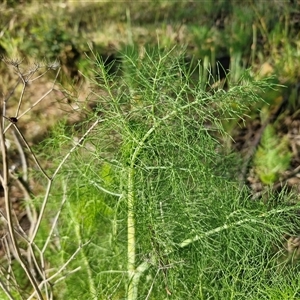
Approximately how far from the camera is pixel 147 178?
1.45m

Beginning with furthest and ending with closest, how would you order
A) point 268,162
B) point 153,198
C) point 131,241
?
1. point 268,162
2. point 131,241
3. point 153,198

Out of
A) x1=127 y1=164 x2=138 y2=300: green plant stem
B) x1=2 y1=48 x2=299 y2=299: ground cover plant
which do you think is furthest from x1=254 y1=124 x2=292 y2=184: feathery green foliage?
x1=127 y1=164 x2=138 y2=300: green plant stem

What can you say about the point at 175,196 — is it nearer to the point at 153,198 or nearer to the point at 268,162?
the point at 153,198

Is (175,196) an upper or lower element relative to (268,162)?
upper

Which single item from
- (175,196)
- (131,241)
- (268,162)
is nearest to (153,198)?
(175,196)

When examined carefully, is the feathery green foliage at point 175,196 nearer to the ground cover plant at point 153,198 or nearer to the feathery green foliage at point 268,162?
the ground cover plant at point 153,198

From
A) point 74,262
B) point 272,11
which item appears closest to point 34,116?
point 74,262

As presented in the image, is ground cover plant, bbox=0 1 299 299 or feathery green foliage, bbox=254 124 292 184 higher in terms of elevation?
ground cover plant, bbox=0 1 299 299

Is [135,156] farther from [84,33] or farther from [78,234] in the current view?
[84,33]

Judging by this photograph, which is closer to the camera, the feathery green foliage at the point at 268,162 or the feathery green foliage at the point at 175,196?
the feathery green foliage at the point at 175,196

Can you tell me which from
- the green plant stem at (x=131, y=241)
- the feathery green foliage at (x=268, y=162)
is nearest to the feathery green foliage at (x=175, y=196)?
the green plant stem at (x=131, y=241)

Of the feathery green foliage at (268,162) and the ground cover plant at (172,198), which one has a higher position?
the ground cover plant at (172,198)

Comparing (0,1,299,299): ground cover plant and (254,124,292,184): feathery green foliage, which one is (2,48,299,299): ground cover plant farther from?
(254,124,292,184): feathery green foliage

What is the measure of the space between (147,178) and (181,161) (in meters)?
0.10
